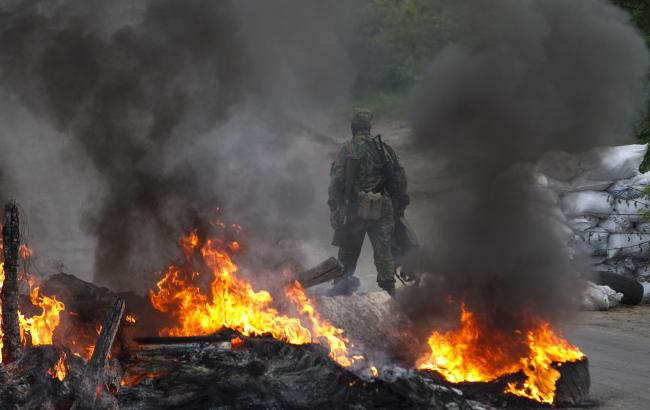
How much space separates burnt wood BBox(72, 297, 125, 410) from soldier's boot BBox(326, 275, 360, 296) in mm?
2625

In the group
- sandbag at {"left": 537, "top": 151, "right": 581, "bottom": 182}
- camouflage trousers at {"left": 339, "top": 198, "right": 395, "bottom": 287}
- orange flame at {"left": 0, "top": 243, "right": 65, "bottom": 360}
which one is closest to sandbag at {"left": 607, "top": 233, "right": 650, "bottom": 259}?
sandbag at {"left": 537, "top": 151, "right": 581, "bottom": 182}

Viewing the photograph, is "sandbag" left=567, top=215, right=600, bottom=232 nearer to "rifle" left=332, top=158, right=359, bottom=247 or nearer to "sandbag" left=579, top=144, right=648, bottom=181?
"sandbag" left=579, top=144, right=648, bottom=181

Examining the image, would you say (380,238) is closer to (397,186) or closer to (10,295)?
(397,186)

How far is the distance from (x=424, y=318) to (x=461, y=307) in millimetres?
408

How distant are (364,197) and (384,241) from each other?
520 millimetres

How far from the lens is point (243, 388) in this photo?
429 centimetres

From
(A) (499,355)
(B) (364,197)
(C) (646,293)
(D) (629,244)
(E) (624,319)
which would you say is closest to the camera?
(A) (499,355)

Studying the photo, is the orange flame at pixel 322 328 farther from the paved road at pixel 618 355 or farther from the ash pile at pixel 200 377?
the paved road at pixel 618 355

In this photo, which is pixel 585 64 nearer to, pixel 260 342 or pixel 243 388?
pixel 260 342

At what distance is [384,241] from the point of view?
22.2 ft

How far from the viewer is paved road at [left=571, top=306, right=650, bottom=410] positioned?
5.18 m

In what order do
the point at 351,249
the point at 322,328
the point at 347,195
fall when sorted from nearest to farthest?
the point at 322,328 < the point at 347,195 < the point at 351,249

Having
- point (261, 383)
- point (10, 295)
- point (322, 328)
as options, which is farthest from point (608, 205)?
point (10, 295)

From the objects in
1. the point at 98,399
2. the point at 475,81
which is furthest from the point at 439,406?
the point at 475,81
